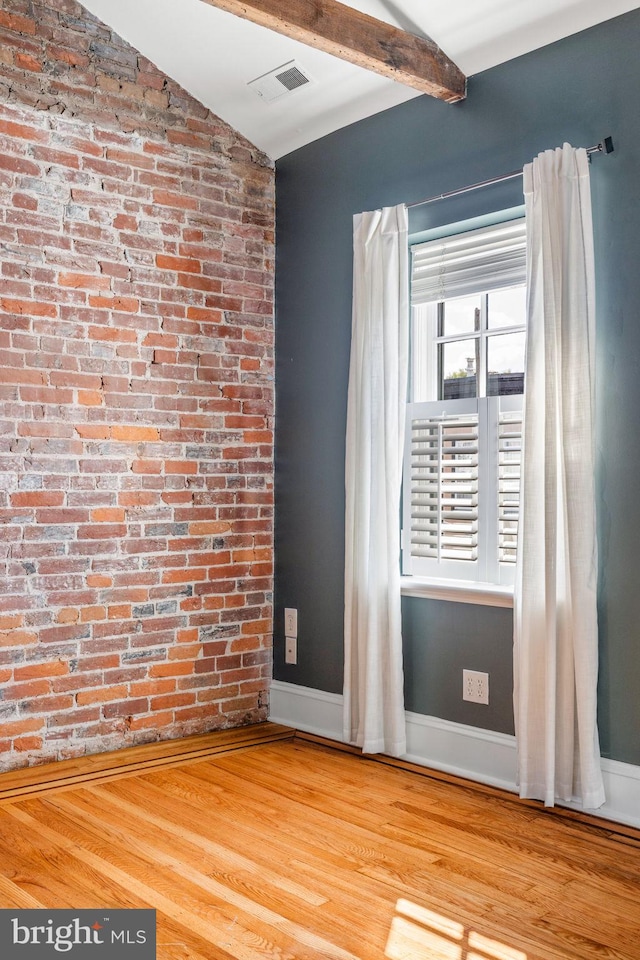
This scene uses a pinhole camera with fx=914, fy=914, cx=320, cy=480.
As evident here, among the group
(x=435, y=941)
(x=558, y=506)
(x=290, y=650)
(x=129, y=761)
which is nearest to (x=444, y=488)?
(x=558, y=506)

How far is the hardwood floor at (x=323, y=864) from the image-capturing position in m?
2.26

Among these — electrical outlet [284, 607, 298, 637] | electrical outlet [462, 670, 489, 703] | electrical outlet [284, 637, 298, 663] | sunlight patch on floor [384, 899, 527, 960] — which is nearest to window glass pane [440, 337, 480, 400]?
electrical outlet [462, 670, 489, 703]

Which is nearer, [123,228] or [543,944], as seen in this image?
[543,944]

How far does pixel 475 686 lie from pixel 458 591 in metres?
0.37

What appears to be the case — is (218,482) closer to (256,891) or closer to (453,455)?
(453,455)

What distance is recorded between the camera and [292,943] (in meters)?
2.23

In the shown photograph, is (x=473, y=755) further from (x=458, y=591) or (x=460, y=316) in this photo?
(x=460, y=316)

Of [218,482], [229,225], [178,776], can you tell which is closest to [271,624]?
[218,482]

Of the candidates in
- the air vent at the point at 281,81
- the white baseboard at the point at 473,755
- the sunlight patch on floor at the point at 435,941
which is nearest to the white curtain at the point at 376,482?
the white baseboard at the point at 473,755

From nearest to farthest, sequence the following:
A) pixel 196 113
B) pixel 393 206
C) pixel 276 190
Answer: pixel 393 206 → pixel 196 113 → pixel 276 190

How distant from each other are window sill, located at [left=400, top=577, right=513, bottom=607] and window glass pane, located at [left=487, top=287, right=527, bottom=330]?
102cm

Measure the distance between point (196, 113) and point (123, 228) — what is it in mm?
697

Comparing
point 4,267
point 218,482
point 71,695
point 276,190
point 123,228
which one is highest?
point 276,190

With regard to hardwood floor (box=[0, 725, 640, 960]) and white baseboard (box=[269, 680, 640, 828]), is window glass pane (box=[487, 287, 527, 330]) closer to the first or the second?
white baseboard (box=[269, 680, 640, 828])
